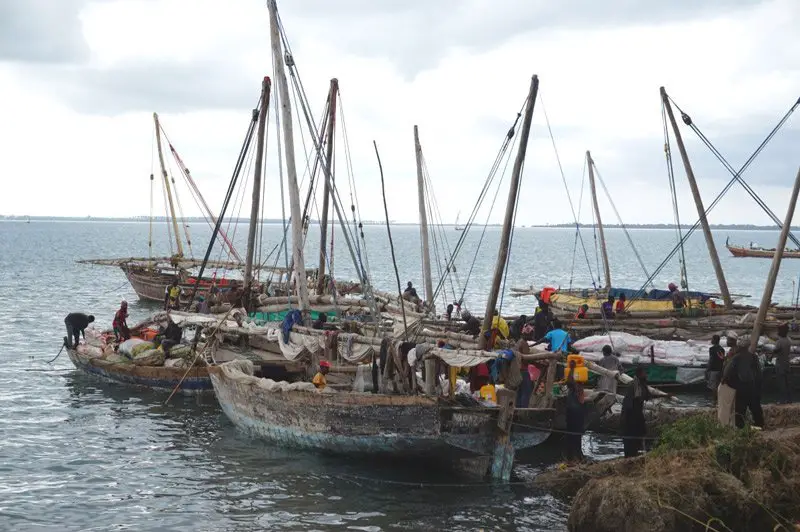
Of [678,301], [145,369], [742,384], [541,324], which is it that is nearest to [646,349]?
[541,324]

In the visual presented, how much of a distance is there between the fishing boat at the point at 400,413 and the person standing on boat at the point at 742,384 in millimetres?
3161

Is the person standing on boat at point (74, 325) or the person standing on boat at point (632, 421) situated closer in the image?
the person standing on boat at point (632, 421)

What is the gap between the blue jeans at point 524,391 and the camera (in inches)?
662

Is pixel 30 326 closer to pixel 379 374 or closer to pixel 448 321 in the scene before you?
pixel 448 321

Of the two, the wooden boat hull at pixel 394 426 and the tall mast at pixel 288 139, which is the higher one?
the tall mast at pixel 288 139

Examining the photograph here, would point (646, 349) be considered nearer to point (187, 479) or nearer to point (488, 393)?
point (488, 393)

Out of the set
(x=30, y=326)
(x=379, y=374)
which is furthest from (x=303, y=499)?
(x=30, y=326)

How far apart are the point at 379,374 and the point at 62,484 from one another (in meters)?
6.42

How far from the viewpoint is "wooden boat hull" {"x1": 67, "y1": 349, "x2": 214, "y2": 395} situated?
23734 mm

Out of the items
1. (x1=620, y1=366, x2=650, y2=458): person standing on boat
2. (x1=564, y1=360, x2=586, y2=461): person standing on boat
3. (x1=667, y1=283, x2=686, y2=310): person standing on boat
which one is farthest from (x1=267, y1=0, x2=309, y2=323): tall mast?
(x1=667, y1=283, x2=686, y2=310): person standing on boat

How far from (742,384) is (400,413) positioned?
6099 mm

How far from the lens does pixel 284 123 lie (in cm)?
2431

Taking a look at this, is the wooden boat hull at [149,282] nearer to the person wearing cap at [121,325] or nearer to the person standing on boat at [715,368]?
the person wearing cap at [121,325]

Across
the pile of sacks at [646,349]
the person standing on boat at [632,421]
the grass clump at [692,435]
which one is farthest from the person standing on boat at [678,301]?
the grass clump at [692,435]
